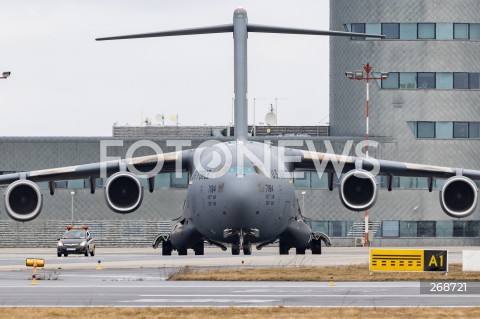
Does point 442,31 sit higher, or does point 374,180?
point 442,31

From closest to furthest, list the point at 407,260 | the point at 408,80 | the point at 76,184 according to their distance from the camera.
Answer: the point at 407,260
the point at 76,184
the point at 408,80

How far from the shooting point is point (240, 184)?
40656 mm

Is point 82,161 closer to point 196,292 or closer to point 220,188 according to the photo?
point 220,188

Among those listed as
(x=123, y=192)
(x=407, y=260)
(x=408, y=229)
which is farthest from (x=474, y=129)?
(x=407, y=260)

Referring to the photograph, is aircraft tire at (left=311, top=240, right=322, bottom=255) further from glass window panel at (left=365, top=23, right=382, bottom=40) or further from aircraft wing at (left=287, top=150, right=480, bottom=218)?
glass window panel at (left=365, top=23, right=382, bottom=40)

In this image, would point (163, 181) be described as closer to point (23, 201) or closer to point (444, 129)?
point (444, 129)

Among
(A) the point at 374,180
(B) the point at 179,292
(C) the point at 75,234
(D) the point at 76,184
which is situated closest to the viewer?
(B) the point at 179,292

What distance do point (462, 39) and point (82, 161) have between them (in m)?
25.6

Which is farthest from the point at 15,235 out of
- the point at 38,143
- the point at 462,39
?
the point at 462,39

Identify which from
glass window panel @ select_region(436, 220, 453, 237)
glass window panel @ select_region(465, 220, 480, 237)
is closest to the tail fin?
glass window panel @ select_region(436, 220, 453, 237)

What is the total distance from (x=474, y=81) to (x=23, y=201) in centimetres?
4337

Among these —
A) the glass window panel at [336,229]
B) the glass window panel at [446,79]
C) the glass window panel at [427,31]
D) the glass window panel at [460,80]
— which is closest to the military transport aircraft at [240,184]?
the glass window panel at [336,229]

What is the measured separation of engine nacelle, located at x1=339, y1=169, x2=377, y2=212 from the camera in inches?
1688

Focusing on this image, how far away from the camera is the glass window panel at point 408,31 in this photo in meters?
78.6
